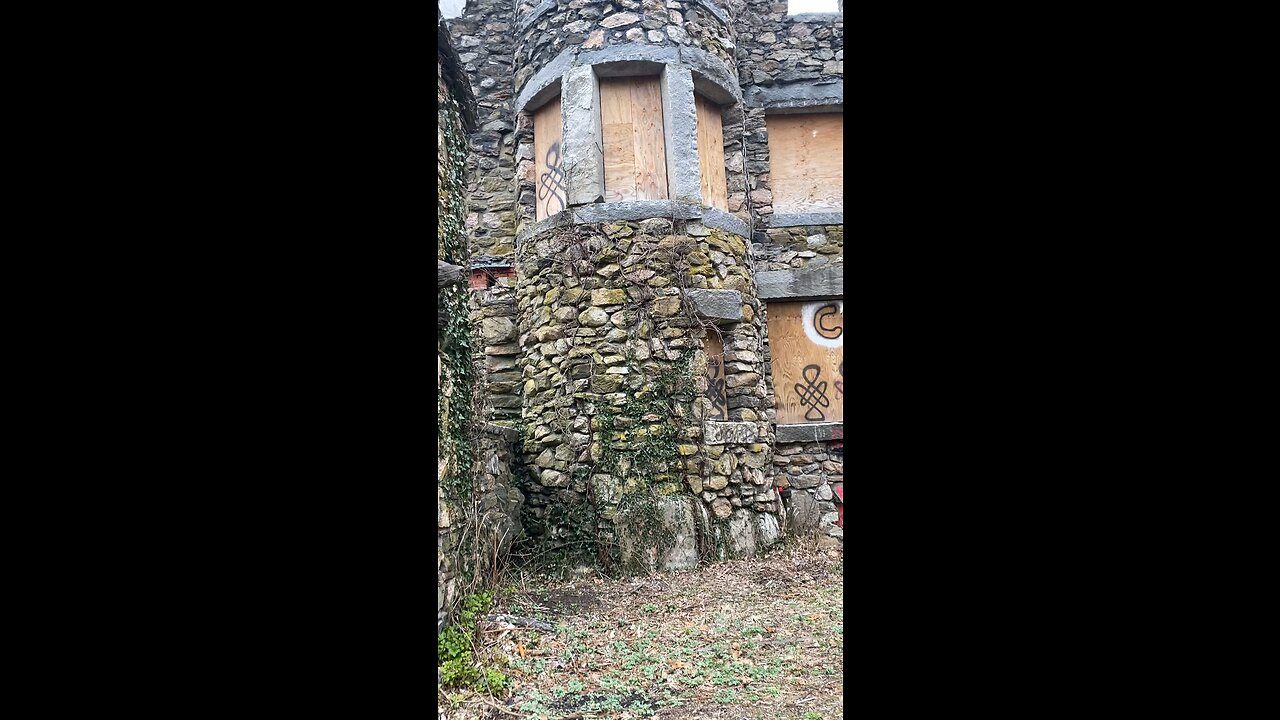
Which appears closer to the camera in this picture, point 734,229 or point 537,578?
point 537,578

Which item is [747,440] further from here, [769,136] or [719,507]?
[769,136]

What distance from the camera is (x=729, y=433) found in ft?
21.1

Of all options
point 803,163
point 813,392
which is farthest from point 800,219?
point 813,392

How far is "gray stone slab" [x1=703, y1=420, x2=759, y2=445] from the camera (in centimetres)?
634

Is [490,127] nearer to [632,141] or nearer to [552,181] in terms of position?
[552,181]

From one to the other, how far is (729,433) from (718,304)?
1.14m

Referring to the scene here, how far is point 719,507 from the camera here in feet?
20.5

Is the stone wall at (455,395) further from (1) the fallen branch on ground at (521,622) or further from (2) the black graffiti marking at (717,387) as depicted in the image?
(2) the black graffiti marking at (717,387)

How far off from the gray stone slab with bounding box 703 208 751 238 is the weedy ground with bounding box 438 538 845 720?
298 centimetres

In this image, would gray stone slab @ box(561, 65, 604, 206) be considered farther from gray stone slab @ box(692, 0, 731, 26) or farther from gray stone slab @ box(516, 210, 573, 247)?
gray stone slab @ box(692, 0, 731, 26)
